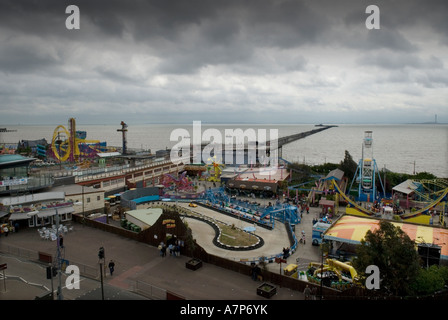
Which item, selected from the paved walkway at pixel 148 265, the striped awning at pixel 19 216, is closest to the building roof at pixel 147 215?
the paved walkway at pixel 148 265

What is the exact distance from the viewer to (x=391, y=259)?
49.1ft

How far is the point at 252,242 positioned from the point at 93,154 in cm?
6320

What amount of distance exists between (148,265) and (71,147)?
58.8 meters

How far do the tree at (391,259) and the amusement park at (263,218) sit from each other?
0.60m

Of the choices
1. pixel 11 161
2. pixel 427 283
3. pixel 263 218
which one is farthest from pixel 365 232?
pixel 11 161

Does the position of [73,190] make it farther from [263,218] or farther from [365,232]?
[365,232]

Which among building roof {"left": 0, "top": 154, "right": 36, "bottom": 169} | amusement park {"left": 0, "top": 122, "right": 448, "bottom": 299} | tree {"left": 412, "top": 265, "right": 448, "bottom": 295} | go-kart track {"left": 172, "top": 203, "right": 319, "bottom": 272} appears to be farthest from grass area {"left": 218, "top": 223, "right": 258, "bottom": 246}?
building roof {"left": 0, "top": 154, "right": 36, "bottom": 169}

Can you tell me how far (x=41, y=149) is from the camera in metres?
89.4

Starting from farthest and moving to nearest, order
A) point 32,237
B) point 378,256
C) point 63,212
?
point 63,212 < point 32,237 < point 378,256

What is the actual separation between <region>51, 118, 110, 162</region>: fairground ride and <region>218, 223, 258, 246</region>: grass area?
51.6 metres

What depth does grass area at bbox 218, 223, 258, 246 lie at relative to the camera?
27636mm

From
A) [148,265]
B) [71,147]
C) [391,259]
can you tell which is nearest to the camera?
[391,259]
